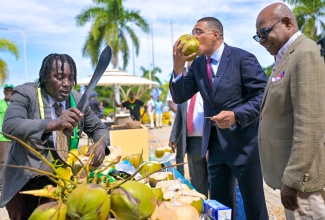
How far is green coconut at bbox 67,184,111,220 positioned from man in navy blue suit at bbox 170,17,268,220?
1.49 m

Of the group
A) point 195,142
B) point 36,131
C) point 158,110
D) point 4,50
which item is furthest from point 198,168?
point 4,50

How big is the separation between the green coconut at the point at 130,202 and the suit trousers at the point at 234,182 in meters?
1.53

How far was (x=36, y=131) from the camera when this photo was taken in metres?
1.97

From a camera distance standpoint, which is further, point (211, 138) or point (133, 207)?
point (211, 138)

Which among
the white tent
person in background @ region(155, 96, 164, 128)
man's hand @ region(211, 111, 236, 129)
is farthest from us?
person in background @ region(155, 96, 164, 128)

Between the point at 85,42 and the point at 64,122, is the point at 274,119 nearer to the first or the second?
the point at 64,122

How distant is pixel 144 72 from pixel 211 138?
52.0 meters

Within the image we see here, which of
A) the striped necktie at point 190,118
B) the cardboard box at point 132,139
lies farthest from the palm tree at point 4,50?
the striped necktie at point 190,118

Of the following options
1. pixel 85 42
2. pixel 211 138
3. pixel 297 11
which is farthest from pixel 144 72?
pixel 211 138

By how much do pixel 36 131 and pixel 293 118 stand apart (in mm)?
1412

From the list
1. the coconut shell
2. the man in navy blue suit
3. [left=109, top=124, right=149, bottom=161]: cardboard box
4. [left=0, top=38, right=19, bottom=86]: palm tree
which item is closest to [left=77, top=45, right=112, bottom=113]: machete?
the coconut shell

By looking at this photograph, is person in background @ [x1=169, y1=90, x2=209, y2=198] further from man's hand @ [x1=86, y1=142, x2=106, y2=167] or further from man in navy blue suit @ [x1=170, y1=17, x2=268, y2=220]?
man's hand @ [x1=86, y1=142, x2=106, y2=167]

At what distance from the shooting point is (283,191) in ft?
6.91

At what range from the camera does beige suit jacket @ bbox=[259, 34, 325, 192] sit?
1.99m
